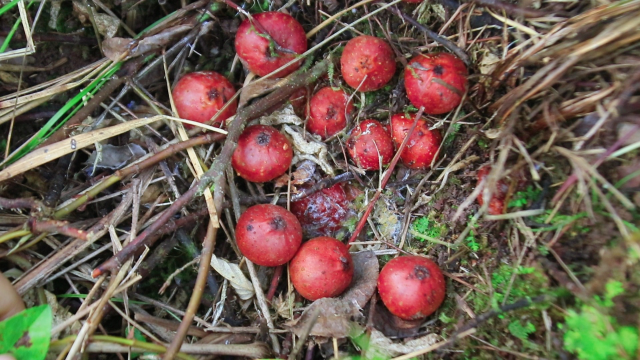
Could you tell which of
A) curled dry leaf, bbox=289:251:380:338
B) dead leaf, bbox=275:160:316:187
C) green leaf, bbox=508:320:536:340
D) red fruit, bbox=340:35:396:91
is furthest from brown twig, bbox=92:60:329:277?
green leaf, bbox=508:320:536:340

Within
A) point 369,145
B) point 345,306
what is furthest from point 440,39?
point 345,306

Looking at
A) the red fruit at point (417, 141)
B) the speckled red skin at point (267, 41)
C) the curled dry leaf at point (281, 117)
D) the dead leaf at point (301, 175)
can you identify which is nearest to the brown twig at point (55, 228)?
the dead leaf at point (301, 175)

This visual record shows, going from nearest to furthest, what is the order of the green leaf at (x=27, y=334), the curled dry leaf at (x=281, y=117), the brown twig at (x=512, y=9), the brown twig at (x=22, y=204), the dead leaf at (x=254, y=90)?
the green leaf at (x=27, y=334)
the brown twig at (x=512, y=9)
the brown twig at (x=22, y=204)
the dead leaf at (x=254, y=90)
the curled dry leaf at (x=281, y=117)

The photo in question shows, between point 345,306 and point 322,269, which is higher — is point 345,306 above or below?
below

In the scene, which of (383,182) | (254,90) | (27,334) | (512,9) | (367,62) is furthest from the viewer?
(254,90)

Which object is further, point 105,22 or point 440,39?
point 105,22

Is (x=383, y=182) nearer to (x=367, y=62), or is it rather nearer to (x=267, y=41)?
(x=367, y=62)

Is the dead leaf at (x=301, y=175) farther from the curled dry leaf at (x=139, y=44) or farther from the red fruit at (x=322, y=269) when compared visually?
the curled dry leaf at (x=139, y=44)
